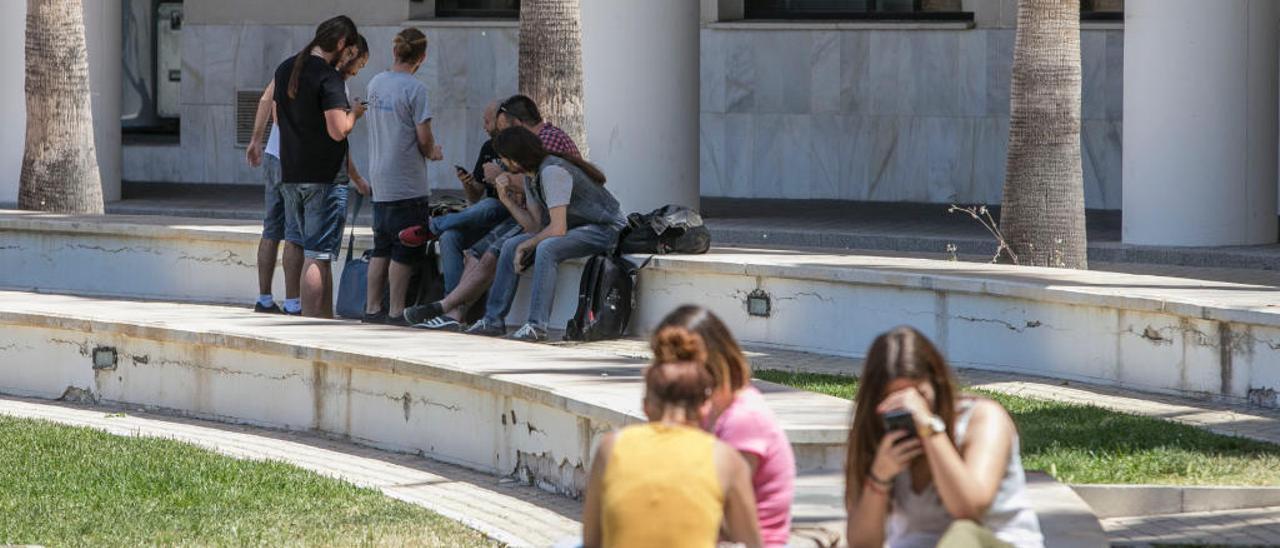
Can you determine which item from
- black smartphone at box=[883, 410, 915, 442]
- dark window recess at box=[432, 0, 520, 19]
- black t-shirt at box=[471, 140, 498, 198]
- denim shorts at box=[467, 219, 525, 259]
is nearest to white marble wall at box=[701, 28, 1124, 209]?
dark window recess at box=[432, 0, 520, 19]

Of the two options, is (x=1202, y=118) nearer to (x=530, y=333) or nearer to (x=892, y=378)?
(x=530, y=333)

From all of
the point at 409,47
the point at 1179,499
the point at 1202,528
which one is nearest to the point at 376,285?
the point at 409,47

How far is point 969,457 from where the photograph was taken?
4.88 m

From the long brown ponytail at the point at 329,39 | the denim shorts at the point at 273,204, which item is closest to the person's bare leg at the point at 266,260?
the denim shorts at the point at 273,204

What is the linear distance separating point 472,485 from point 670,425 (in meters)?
4.17

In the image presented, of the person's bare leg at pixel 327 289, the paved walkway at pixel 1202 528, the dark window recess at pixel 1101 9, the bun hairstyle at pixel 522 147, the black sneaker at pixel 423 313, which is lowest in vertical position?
the paved walkway at pixel 1202 528

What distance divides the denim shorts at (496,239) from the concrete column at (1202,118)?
537cm

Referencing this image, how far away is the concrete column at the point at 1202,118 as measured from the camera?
14.9 meters

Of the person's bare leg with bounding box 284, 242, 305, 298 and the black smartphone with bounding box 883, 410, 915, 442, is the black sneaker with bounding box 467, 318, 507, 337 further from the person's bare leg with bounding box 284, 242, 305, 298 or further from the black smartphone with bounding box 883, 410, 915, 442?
the black smartphone with bounding box 883, 410, 915, 442

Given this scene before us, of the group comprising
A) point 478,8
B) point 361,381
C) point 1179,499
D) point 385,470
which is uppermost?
point 478,8

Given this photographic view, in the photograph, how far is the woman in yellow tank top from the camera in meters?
4.64

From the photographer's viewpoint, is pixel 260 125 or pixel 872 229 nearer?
pixel 260 125

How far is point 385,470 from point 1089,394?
333 cm

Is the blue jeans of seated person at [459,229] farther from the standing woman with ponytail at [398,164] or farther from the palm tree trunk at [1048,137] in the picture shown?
the palm tree trunk at [1048,137]
